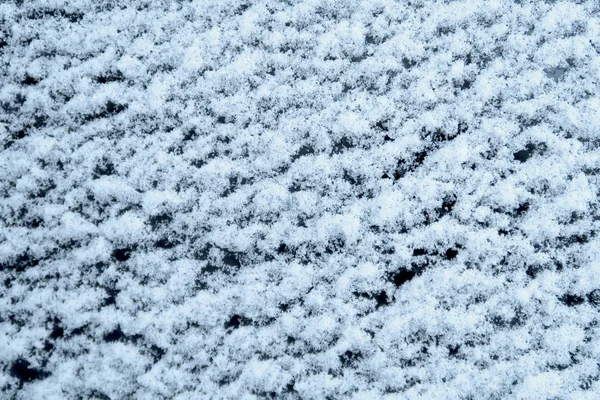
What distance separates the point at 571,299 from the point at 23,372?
82 centimetres

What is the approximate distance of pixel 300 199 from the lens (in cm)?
70

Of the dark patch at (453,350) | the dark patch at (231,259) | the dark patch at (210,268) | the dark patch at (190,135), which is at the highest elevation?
the dark patch at (190,135)

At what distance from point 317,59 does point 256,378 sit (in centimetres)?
50

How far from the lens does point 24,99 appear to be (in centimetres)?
70

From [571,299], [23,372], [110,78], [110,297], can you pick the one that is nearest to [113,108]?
[110,78]

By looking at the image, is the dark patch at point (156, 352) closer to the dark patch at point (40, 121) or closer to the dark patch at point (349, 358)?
the dark patch at point (349, 358)

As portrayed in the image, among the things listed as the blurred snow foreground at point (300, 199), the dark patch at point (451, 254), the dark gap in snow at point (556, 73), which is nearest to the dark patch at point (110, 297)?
the blurred snow foreground at point (300, 199)

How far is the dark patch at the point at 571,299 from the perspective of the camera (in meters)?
0.69

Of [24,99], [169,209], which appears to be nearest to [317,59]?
[169,209]

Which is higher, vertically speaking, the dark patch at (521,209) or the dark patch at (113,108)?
the dark patch at (113,108)

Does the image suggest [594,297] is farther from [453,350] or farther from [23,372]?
[23,372]

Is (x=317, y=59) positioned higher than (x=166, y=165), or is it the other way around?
(x=317, y=59)

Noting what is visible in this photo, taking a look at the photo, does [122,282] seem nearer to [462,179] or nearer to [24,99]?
[24,99]

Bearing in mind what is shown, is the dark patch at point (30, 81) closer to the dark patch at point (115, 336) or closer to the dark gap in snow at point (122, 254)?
the dark gap in snow at point (122, 254)
